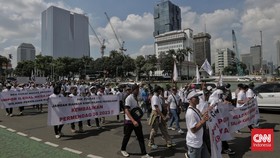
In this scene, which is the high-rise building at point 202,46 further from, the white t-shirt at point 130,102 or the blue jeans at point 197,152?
the blue jeans at point 197,152

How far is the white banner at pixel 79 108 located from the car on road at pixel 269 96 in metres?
7.78

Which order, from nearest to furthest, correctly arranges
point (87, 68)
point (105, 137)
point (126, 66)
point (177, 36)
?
1. point (105, 137)
2. point (126, 66)
3. point (87, 68)
4. point (177, 36)

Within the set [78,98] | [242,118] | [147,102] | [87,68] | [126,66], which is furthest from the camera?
[87,68]

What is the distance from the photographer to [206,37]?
536 feet

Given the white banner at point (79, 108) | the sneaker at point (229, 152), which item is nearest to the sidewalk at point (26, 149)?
the white banner at point (79, 108)

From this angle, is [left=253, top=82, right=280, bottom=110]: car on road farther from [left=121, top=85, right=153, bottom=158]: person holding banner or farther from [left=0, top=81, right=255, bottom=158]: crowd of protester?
[left=121, top=85, right=153, bottom=158]: person holding banner

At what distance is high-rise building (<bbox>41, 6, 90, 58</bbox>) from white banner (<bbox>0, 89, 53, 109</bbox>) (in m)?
149

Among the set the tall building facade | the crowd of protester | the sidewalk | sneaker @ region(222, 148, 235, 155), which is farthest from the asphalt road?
the tall building facade

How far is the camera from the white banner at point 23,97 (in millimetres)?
14797

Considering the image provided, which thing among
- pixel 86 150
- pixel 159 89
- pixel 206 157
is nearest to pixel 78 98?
pixel 86 150

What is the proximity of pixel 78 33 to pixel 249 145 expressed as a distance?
6452 inches

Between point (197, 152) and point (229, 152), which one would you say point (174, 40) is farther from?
point (197, 152)

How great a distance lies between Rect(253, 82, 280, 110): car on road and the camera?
13.8m

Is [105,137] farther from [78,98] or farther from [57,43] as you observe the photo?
[57,43]
